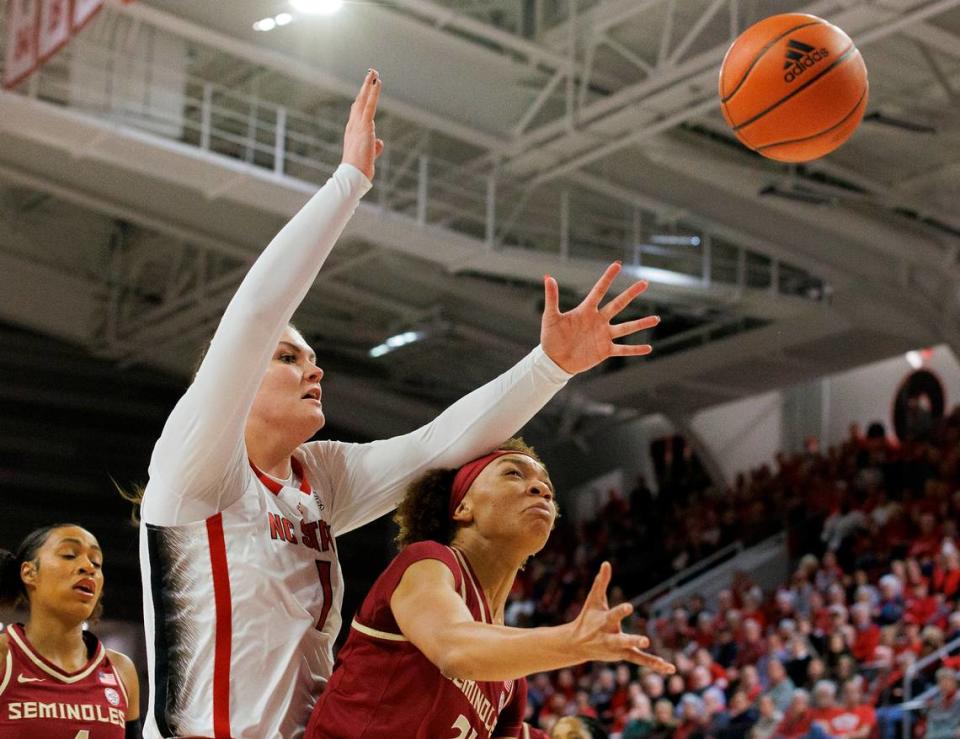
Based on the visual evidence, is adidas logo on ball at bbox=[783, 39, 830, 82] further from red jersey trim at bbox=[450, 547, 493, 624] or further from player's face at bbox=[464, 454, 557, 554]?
red jersey trim at bbox=[450, 547, 493, 624]

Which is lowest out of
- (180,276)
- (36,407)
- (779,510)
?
(779,510)

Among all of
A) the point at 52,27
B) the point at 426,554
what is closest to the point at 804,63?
the point at 426,554

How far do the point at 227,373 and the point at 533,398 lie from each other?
98cm

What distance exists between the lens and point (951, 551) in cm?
1441

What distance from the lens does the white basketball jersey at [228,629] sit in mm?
3092

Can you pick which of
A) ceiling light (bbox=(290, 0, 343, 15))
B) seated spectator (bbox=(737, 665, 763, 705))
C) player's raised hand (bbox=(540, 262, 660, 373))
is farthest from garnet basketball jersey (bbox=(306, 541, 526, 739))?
seated spectator (bbox=(737, 665, 763, 705))

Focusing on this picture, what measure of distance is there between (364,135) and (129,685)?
2428 millimetres

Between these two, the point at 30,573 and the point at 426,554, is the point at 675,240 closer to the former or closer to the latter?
the point at 30,573

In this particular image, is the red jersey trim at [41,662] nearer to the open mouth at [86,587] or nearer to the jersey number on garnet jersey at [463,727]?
the open mouth at [86,587]

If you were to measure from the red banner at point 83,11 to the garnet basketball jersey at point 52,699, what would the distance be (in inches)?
235

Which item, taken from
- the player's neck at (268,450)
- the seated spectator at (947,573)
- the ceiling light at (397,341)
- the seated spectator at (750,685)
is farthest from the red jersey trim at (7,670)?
the ceiling light at (397,341)

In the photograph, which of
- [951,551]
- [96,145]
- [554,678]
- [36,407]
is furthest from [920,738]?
[36,407]

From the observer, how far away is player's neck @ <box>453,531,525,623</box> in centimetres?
323

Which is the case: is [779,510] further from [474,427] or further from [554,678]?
[474,427]
